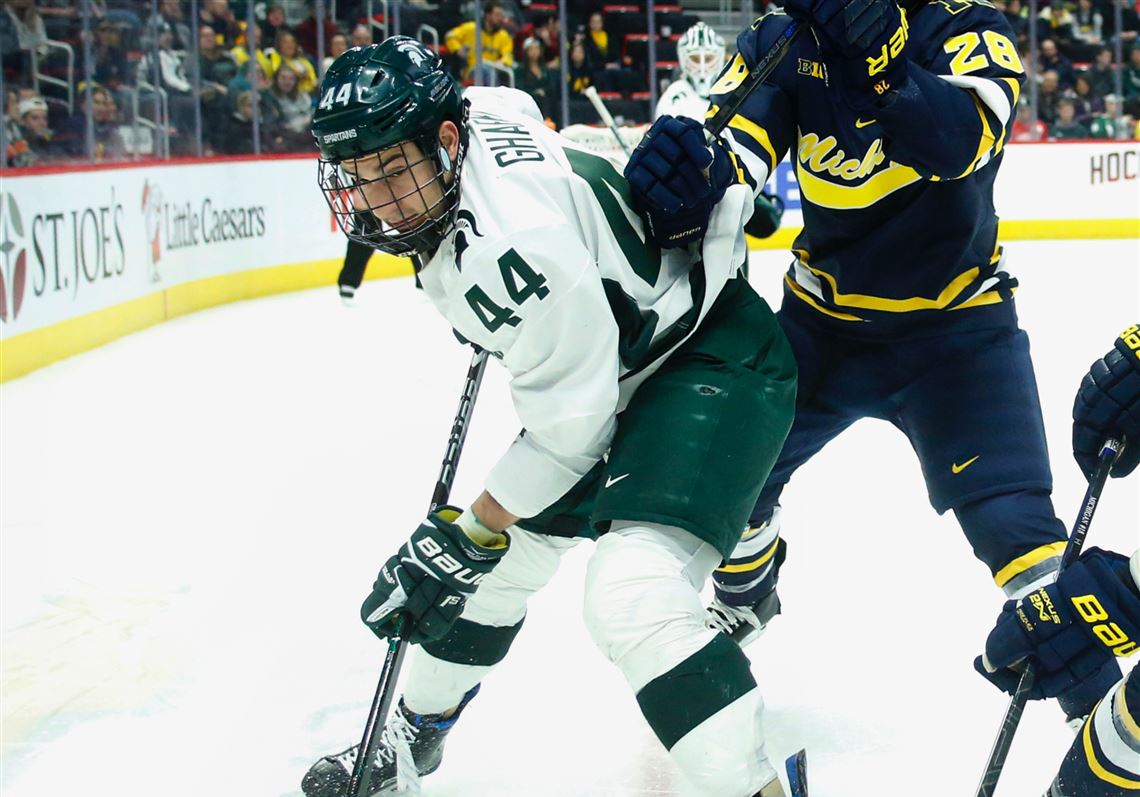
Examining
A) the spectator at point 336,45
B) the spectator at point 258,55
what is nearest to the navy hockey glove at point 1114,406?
the spectator at point 258,55

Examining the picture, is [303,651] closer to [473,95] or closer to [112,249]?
[473,95]

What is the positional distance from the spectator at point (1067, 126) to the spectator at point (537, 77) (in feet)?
12.4

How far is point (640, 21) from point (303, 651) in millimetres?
9148

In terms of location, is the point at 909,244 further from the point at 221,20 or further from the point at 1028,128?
the point at 1028,128

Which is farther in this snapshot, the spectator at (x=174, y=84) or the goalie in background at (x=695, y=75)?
the spectator at (x=174, y=84)

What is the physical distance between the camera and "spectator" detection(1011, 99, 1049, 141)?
33.7ft

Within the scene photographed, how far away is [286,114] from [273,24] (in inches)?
24.6

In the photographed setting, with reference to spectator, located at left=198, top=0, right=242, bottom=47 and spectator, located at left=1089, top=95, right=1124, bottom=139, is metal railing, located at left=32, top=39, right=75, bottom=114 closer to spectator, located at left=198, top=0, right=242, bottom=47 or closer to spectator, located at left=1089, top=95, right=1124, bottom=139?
spectator, located at left=198, top=0, right=242, bottom=47

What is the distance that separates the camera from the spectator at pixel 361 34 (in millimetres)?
9523

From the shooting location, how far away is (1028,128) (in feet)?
34.0

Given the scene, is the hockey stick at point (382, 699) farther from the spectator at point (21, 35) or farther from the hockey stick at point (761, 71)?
the spectator at point (21, 35)

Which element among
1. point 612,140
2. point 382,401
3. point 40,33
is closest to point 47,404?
point 382,401

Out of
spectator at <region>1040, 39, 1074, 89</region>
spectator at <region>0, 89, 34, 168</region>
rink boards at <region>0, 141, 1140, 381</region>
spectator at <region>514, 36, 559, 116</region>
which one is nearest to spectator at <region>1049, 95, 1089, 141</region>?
rink boards at <region>0, 141, 1140, 381</region>

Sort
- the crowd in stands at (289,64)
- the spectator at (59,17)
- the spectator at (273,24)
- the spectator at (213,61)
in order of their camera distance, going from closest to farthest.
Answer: the spectator at (59,17) < the crowd in stands at (289,64) < the spectator at (213,61) < the spectator at (273,24)
